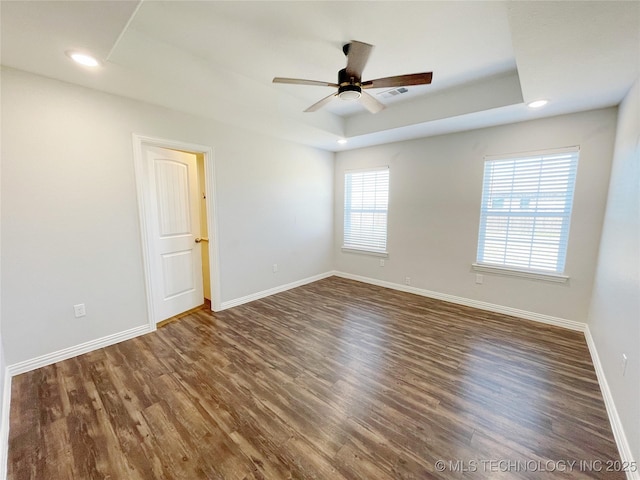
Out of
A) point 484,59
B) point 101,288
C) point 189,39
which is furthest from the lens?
point 101,288

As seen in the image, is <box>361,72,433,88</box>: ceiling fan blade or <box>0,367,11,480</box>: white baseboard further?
<box>361,72,433,88</box>: ceiling fan blade

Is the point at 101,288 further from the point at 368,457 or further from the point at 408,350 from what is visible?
the point at 408,350

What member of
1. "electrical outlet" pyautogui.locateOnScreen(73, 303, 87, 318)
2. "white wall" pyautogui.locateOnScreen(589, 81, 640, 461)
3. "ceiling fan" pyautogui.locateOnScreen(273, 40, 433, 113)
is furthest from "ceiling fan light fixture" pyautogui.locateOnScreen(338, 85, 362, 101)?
"electrical outlet" pyautogui.locateOnScreen(73, 303, 87, 318)

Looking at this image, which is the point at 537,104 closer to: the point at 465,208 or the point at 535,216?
the point at 535,216

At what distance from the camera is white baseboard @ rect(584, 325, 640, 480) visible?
1.43 meters

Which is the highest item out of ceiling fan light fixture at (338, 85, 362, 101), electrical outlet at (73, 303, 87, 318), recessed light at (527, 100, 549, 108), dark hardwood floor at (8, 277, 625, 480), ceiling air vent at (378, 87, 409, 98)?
ceiling air vent at (378, 87, 409, 98)

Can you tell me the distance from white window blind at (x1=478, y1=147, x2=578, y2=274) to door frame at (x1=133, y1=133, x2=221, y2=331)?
11.9 ft

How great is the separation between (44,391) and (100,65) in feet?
8.32

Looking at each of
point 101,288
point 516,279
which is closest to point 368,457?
point 101,288

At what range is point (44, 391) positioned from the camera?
2.02 m

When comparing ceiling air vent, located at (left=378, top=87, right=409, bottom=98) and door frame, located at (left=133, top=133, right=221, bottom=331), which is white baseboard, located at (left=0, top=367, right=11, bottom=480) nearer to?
door frame, located at (left=133, top=133, right=221, bottom=331)

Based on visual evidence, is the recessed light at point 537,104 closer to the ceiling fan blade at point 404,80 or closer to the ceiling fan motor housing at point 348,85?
the ceiling fan blade at point 404,80

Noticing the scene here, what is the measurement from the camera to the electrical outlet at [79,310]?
2.47m

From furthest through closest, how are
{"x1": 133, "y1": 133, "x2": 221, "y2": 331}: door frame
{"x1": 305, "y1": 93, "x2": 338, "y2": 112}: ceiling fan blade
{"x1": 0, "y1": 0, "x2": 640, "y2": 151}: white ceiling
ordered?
{"x1": 133, "y1": 133, "x2": 221, "y2": 331}: door frame < {"x1": 305, "y1": 93, "x2": 338, "y2": 112}: ceiling fan blade < {"x1": 0, "y1": 0, "x2": 640, "y2": 151}: white ceiling
